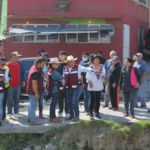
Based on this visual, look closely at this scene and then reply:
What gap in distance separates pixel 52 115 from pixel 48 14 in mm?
9521

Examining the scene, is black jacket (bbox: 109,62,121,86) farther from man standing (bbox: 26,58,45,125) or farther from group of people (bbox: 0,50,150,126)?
man standing (bbox: 26,58,45,125)

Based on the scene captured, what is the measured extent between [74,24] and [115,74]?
7.77 m

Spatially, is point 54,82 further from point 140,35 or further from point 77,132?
point 140,35

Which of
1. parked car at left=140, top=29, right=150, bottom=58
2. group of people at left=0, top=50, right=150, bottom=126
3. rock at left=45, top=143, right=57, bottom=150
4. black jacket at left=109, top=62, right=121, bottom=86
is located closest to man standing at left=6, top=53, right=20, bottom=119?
group of people at left=0, top=50, right=150, bottom=126

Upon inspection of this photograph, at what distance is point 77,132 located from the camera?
6.29 m

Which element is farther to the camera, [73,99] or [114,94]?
[114,94]

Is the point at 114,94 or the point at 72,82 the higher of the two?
the point at 72,82

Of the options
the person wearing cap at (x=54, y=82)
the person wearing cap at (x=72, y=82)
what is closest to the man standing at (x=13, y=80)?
the person wearing cap at (x=54, y=82)

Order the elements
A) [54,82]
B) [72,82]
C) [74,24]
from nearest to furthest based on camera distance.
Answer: [54,82] → [72,82] → [74,24]

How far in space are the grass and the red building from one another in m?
9.09

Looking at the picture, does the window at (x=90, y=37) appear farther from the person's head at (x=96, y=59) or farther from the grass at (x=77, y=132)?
the grass at (x=77, y=132)

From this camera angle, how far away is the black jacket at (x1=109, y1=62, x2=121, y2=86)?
831 cm

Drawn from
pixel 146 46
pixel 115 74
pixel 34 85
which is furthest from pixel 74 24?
pixel 34 85

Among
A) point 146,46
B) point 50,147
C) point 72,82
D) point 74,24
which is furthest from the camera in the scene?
point 146,46
